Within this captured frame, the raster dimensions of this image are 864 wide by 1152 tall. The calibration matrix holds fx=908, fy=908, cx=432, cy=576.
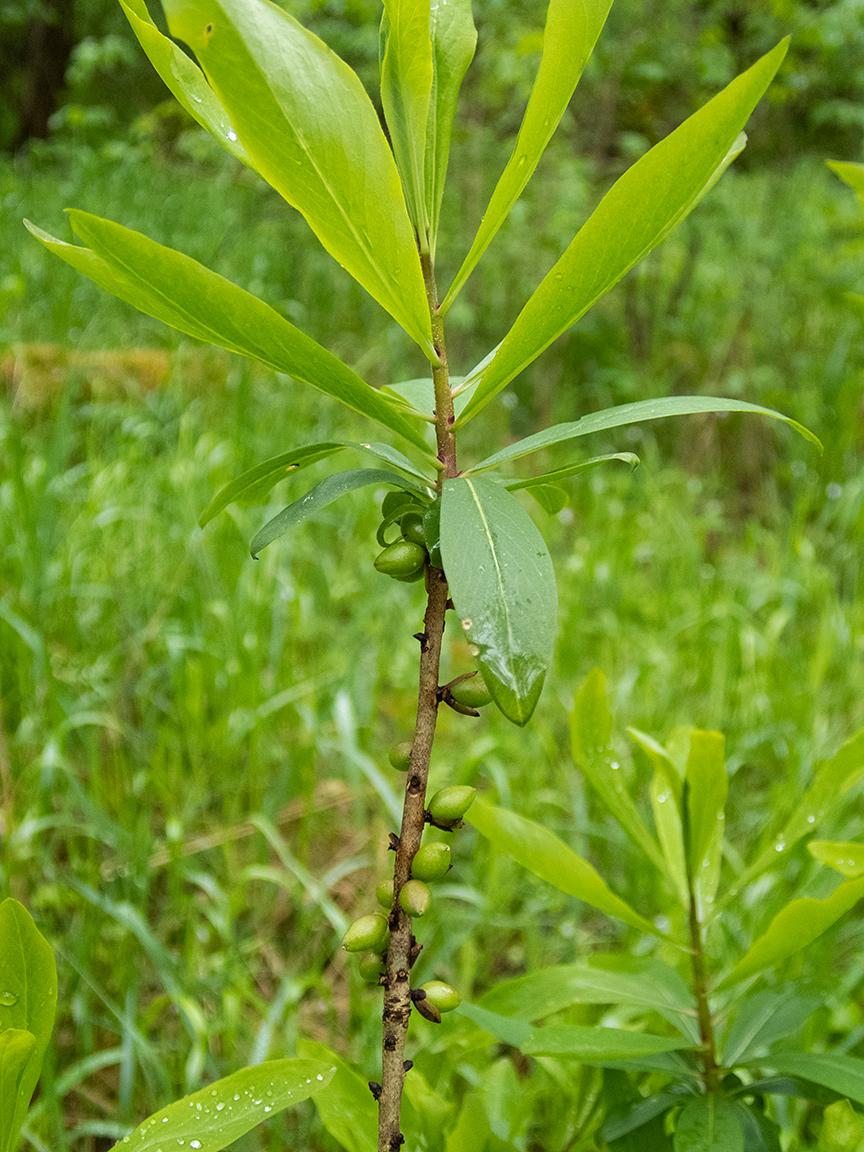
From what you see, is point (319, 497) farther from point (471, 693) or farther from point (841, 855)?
point (841, 855)

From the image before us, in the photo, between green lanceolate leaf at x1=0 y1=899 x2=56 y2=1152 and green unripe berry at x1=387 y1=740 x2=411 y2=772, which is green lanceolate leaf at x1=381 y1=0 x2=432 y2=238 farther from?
green lanceolate leaf at x1=0 y1=899 x2=56 y2=1152

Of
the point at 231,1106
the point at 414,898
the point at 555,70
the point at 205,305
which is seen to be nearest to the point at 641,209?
the point at 555,70

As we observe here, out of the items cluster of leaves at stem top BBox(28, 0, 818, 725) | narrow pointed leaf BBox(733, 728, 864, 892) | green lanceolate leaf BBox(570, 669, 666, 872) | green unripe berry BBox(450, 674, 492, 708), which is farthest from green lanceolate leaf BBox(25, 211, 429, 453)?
narrow pointed leaf BBox(733, 728, 864, 892)

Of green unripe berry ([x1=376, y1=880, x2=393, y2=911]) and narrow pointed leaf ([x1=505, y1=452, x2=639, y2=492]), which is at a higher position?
narrow pointed leaf ([x1=505, y1=452, x2=639, y2=492])

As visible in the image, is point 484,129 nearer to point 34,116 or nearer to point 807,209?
point 807,209

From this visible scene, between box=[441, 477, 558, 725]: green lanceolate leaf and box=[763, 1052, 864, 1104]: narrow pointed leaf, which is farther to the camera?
box=[763, 1052, 864, 1104]: narrow pointed leaf

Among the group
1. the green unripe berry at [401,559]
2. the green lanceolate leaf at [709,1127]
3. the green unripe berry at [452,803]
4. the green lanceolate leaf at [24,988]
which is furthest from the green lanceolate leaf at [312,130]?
the green lanceolate leaf at [709,1127]

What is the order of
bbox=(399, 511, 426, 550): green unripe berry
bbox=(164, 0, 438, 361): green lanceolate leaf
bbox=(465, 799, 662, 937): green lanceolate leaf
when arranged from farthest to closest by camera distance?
bbox=(465, 799, 662, 937): green lanceolate leaf, bbox=(399, 511, 426, 550): green unripe berry, bbox=(164, 0, 438, 361): green lanceolate leaf

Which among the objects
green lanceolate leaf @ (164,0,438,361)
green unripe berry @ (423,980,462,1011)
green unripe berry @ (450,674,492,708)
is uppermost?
green lanceolate leaf @ (164,0,438,361)
